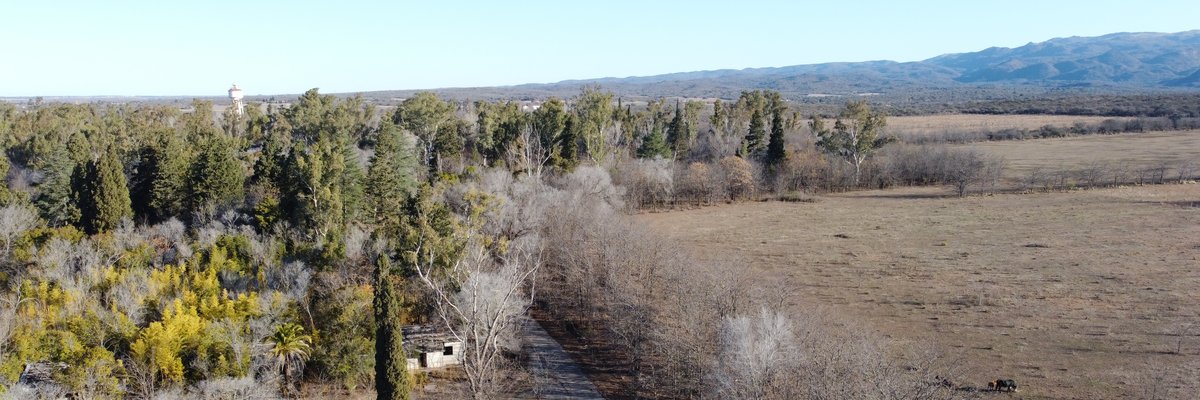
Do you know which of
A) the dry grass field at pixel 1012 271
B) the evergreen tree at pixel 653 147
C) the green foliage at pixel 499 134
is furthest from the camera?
the evergreen tree at pixel 653 147

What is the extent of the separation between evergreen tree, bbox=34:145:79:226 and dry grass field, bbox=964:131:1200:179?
248 feet

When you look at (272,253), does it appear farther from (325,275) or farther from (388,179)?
(388,179)

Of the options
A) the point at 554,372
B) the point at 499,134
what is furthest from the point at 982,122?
the point at 554,372

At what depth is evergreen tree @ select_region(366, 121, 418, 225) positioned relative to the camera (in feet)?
115

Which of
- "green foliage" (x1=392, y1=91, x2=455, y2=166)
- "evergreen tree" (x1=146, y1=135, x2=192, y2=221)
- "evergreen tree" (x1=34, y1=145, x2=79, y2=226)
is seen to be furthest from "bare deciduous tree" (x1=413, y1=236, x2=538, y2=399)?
"green foliage" (x1=392, y1=91, x2=455, y2=166)

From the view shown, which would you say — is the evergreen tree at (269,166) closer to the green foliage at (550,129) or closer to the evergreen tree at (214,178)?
the evergreen tree at (214,178)

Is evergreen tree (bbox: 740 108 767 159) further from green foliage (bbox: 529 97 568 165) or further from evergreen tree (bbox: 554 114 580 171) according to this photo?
evergreen tree (bbox: 554 114 580 171)

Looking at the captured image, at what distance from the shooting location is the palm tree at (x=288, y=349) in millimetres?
22281

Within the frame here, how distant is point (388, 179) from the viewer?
35562 millimetres

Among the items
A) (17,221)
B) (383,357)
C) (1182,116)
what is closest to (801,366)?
(383,357)

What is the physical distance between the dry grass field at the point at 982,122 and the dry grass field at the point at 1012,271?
201 feet

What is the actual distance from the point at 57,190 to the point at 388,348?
101ft

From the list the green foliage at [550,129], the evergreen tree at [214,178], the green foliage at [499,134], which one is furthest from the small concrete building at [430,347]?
the green foliage at [550,129]

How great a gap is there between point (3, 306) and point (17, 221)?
35.4ft
